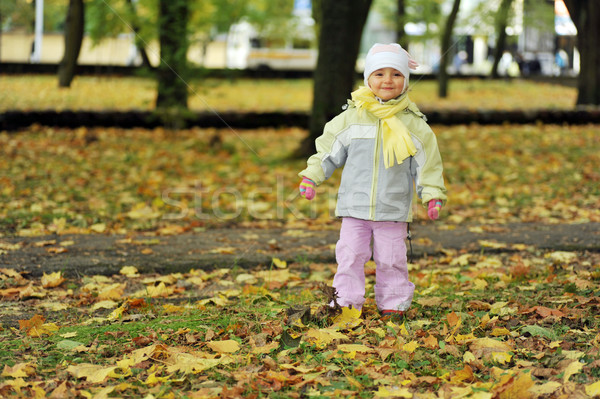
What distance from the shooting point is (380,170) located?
159 inches

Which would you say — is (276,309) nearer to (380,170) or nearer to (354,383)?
(380,170)

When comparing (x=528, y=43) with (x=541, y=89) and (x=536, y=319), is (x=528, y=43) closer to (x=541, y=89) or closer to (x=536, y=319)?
(x=541, y=89)

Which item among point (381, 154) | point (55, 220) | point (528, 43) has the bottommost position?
point (55, 220)

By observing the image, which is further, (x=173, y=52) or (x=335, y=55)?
(x=173, y=52)

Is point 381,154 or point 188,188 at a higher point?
point 381,154

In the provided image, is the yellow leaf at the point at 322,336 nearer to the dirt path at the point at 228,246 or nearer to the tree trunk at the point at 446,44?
the dirt path at the point at 228,246

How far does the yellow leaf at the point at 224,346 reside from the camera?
144 inches

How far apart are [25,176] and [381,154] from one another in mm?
6650

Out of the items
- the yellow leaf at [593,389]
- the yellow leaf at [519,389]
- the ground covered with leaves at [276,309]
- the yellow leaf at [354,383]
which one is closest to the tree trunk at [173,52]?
the ground covered with leaves at [276,309]

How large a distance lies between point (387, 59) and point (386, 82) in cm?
12

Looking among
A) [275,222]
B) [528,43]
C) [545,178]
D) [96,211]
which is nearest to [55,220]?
[96,211]

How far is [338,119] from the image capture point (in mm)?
4152

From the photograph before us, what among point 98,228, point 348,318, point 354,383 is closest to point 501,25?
point 98,228

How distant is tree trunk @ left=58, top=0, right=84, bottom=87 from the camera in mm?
19422
